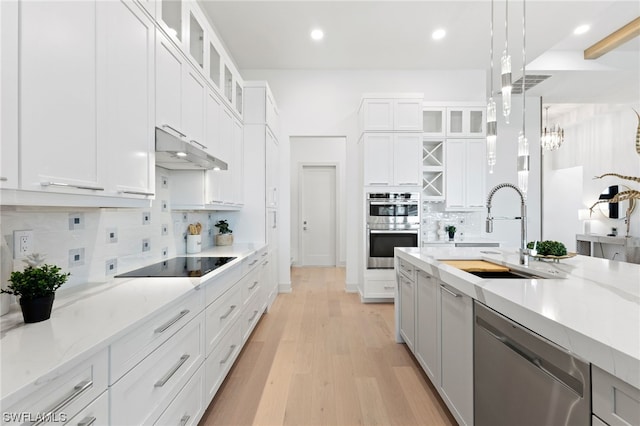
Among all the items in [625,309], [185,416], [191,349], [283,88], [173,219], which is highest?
[283,88]

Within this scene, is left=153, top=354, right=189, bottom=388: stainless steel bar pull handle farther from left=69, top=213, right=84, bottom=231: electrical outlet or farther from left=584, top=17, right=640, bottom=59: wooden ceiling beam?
left=584, top=17, right=640, bottom=59: wooden ceiling beam

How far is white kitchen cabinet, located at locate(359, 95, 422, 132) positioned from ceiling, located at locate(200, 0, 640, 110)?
2.32ft

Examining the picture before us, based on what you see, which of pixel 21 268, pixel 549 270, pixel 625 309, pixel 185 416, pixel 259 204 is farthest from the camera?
pixel 259 204

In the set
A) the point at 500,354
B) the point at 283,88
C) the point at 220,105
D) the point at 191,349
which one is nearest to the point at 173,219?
the point at 220,105

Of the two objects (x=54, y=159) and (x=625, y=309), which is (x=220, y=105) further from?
(x=625, y=309)

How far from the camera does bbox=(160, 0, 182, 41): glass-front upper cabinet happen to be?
178 cm

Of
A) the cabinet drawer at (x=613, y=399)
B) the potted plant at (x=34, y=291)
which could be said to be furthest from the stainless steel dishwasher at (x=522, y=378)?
the potted plant at (x=34, y=291)

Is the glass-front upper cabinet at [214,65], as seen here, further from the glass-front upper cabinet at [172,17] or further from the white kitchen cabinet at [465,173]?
the white kitchen cabinet at [465,173]

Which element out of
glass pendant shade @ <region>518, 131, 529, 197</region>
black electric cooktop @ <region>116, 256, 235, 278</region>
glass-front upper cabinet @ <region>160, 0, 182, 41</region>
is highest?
glass-front upper cabinet @ <region>160, 0, 182, 41</region>

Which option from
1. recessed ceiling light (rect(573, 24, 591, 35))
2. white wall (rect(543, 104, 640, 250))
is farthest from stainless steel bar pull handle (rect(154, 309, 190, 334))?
white wall (rect(543, 104, 640, 250))

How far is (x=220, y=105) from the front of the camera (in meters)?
2.83

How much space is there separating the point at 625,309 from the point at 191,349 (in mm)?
1838

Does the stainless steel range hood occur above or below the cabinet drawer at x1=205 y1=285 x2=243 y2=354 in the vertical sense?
above

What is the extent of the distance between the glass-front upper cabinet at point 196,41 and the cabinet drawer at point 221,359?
2.08 metres
